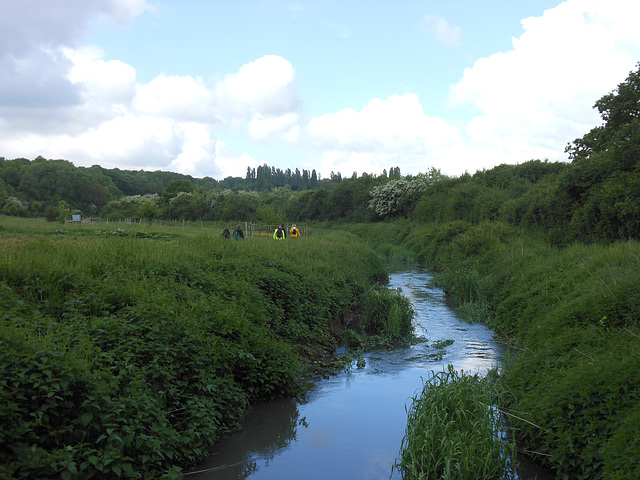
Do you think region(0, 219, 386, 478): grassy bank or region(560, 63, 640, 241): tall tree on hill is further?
region(560, 63, 640, 241): tall tree on hill

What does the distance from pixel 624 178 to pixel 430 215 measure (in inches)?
1067

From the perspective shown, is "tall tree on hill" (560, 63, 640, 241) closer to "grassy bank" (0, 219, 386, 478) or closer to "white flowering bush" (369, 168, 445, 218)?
"grassy bank" (0, 219, 386, 478)

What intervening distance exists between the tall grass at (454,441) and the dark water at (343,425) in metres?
0.42

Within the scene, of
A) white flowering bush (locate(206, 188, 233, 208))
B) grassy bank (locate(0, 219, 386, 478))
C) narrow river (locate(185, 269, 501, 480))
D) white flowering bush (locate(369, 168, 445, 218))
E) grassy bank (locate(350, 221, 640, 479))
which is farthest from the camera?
white flowering bush (locate(206, 188, 233, 208))

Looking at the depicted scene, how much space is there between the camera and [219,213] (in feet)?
252

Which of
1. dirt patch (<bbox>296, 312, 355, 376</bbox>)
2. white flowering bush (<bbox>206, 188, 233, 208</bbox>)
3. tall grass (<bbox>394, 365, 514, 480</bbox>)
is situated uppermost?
white flowering bush (<bbox>206, 188, 233, 208</bbox>)

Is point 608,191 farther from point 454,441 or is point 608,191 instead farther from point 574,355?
point 454,441

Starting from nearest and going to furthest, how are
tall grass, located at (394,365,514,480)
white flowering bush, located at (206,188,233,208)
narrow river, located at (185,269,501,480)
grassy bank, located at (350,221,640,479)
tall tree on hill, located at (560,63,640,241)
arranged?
grassy bank, located at (350,221,640,479) → tall grass, located at (394,365,514,480) → narrow river, located at (185,269,501,480) → tall tree on hill, located at (560,63,640,241) → white flowering bush, located at (206,188,233,208)

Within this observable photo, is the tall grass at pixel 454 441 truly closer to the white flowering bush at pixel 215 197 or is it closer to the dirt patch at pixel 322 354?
the dirt patch at pixel 322 354

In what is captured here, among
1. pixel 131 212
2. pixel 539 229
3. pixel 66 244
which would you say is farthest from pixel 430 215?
pixel 131 212

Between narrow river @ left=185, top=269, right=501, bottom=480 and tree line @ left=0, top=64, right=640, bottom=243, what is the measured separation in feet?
23.3

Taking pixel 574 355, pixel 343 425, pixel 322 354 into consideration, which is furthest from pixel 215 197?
pixel 574 355

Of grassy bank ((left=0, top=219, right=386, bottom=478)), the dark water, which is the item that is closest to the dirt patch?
grassy bank ((left=0, top=219, right=386, bottom=478))

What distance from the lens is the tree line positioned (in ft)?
50.0
